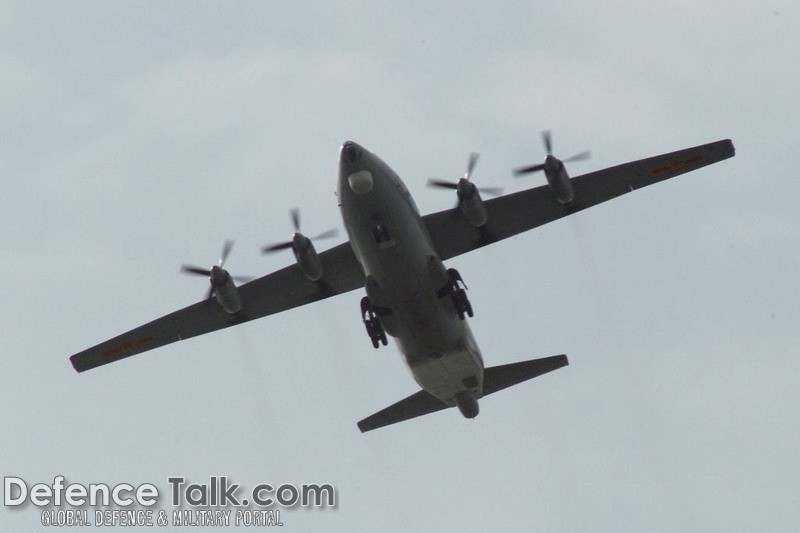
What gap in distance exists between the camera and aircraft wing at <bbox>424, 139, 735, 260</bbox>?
4025cm

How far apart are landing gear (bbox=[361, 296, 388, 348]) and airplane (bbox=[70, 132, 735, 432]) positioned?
0.03 meters

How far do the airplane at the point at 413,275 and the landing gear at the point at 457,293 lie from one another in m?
0.03

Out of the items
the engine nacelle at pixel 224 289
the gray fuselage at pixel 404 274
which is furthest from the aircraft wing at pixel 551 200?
the engine nacelle at pixel 224 289

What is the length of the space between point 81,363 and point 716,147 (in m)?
21.6

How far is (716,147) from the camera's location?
39.8 meters

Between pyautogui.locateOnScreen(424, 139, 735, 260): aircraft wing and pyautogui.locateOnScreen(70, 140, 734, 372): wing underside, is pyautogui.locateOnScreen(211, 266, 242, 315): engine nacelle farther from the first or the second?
pyautogui.locateOnScreen(424, 139, 735, 260): aircraft wing

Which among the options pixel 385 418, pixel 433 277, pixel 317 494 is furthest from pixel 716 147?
pixel 317 494

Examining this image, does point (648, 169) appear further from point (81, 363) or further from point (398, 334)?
point (81, 363)

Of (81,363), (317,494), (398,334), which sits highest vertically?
(81,363)

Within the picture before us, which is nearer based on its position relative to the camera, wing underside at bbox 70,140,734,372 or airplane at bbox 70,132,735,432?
airplane at bbox 70,132,735,432

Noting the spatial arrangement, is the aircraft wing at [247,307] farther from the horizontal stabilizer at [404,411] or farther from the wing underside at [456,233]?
the horizontal stabilizer at [404,411]

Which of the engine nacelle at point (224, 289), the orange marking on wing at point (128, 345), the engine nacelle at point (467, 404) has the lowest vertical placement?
the engine nacelle at point (467, 404)

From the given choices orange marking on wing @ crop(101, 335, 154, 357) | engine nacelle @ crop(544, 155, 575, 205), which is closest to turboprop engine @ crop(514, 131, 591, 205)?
engine nacelle @ crop(544, 155, 575, 205)

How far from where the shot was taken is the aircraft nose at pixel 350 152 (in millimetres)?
35969
